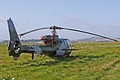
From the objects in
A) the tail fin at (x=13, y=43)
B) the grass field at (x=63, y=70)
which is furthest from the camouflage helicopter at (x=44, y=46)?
the grass field at (x=63, y=70)

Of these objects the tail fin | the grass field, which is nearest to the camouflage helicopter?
the tail fin

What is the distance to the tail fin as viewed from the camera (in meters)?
30.4

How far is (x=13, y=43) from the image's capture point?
102 feet

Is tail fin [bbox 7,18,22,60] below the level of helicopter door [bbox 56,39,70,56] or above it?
above

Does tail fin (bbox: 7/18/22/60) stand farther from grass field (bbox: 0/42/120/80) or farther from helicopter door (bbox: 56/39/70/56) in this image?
helicopter door (bbox: 56/39/70/56)

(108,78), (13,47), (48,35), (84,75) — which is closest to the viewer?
(108,78)

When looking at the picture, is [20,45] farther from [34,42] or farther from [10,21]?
[34,42]

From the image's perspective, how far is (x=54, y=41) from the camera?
36.1 metres

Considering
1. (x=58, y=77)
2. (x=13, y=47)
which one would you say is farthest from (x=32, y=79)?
(x=13, y=47)

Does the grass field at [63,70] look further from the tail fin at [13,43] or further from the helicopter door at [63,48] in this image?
the helicopter door at [63,48]

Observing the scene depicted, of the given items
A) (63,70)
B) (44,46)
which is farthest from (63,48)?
(63,70)

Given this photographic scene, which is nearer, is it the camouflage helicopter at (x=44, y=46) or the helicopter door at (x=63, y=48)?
the camouflage helicopter at (x=44, y=46)

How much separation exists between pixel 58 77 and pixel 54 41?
17059 mm

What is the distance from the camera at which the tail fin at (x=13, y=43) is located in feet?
99.7
